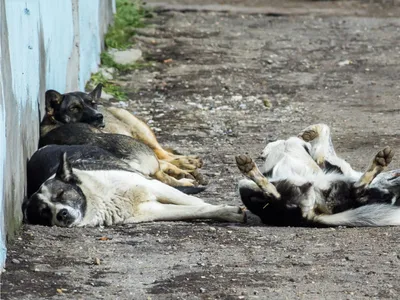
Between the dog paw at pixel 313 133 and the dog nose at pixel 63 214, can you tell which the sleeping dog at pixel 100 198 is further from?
the dog paw at pixel 313 133

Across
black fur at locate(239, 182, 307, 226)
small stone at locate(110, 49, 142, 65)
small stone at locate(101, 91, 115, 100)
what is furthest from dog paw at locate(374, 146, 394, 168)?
small stone at locate(110, 49, 142, 65)

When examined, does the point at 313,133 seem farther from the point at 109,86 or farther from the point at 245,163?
the point at 109,86

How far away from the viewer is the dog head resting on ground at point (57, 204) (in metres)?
6.82

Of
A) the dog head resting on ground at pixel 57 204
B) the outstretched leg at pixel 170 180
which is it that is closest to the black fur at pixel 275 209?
the dog head resting on ground at pixel 57 204

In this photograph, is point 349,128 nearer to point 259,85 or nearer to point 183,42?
point 259,85

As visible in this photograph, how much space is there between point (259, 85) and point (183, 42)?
2777 millimetres

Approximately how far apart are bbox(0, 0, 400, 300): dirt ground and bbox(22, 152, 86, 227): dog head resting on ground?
0.36 ft

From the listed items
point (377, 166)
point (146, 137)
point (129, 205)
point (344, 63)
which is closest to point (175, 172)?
point (146, 137)

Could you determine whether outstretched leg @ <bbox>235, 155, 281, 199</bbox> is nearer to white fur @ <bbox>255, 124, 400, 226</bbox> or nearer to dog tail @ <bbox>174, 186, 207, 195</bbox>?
white fur @ <bbox>255, 124, 400, 226</bbox>

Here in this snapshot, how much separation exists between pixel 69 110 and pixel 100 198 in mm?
1841

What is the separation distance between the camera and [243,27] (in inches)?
628

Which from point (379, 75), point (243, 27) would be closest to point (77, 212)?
point (379, 75)

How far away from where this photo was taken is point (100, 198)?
698 centimetres

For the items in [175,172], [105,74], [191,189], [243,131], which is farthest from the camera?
[105,74]
